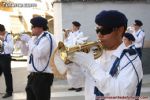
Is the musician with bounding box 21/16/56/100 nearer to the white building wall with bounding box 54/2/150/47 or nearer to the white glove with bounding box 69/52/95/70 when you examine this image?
the white glove with bounding box 69/52/95/70

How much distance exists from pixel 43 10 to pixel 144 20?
772 centimetres

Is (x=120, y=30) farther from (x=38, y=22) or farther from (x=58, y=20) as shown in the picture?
(x=58, y=20)

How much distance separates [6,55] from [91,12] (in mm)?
3550

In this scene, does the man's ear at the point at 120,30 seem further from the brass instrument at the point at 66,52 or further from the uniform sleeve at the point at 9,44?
the uniform sleeve at the point at 9,44

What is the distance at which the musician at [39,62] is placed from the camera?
266 inches

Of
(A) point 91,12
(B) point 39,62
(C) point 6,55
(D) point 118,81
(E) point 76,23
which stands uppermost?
(A) point 91,12

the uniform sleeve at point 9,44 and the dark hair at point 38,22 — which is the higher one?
the dark hair at point 38,22

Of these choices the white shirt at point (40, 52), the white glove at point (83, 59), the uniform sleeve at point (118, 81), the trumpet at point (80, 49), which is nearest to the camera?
the uniform sleeve at point (118, 81)

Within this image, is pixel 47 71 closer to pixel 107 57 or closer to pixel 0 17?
pixel 107 57

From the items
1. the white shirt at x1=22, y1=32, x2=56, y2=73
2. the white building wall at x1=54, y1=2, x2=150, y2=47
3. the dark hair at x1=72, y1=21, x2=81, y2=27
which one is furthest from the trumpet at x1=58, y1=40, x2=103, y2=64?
the white building wall at x1=54, y1=2, x2=150, y2=47

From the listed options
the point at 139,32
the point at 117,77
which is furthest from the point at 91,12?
the point at 117,77

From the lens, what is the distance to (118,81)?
3020 mm

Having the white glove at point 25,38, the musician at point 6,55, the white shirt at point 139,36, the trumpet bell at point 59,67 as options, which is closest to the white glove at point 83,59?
the trumpet bell at point 59,67

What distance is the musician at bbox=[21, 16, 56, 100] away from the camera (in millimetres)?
6754
